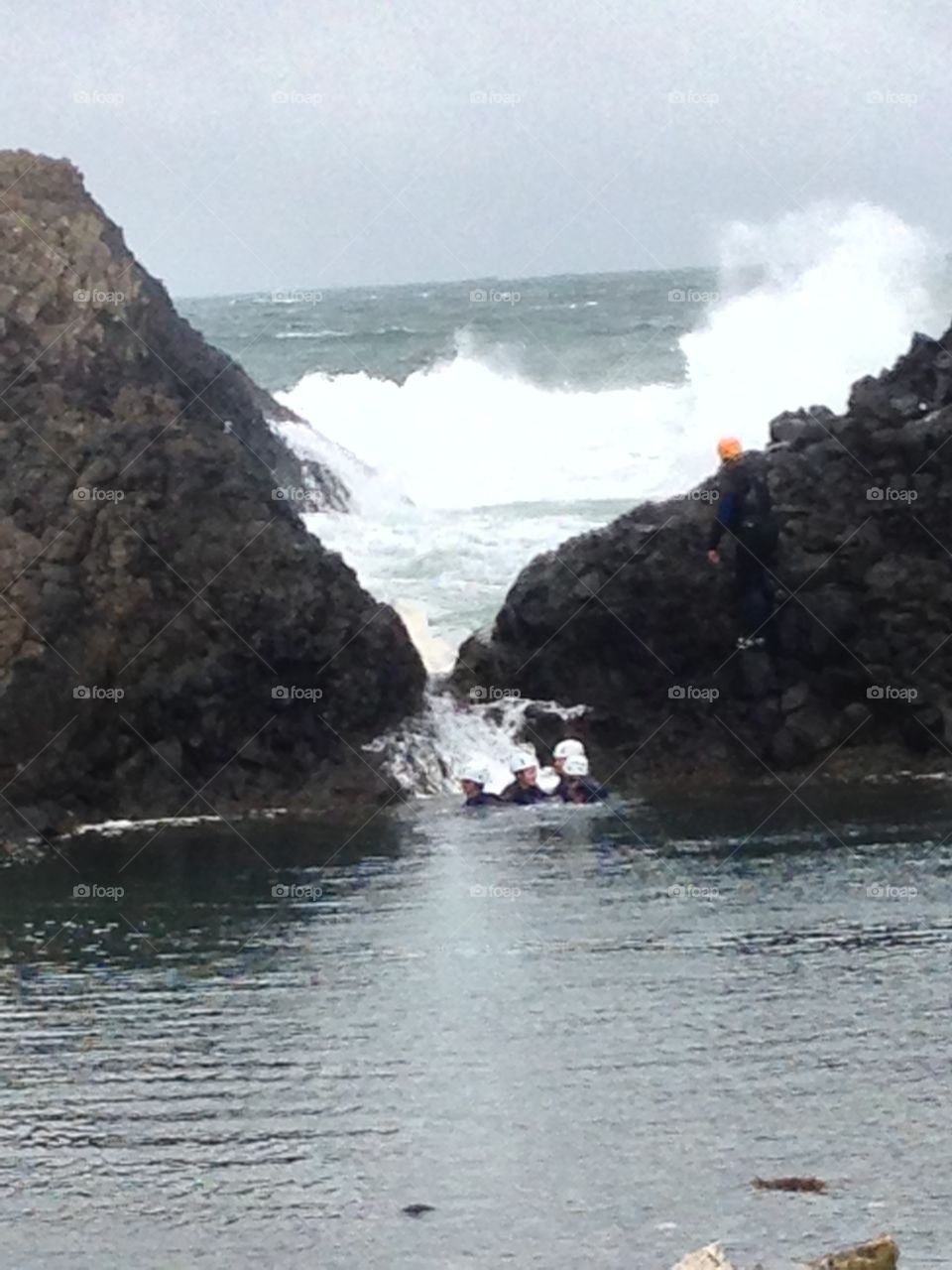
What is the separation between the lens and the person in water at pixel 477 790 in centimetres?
2412

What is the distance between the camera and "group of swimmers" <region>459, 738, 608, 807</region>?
24.1 metres

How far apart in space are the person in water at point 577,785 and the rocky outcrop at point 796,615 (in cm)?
86

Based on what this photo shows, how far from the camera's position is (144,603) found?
956 inches

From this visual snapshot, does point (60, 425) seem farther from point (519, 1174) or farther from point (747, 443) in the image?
point (747, 443)

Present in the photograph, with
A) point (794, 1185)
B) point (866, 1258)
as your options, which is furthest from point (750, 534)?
point (866, 1258)

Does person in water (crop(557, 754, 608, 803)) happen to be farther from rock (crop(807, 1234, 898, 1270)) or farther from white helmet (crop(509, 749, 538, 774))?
rock (crop(807, 1234, 898, 1270))

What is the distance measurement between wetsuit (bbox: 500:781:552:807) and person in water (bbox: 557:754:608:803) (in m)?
0.23

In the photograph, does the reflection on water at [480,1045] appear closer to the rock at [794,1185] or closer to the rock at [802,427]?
the rock at [794,1185]

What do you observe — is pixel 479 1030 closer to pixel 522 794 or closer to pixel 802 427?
pixel 522 794

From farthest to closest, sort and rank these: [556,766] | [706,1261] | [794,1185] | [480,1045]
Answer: [556,766] → [480,1045] → [794,1185] → [706,1261]

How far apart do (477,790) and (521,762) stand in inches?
24.0

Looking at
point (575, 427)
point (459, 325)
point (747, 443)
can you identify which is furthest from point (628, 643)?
point (459, 325)

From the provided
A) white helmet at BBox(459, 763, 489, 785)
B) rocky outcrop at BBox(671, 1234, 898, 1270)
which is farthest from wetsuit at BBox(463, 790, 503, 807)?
rocky outcrop at BBox(671, 1234, 898, 1270)

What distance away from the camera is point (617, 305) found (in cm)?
10281
